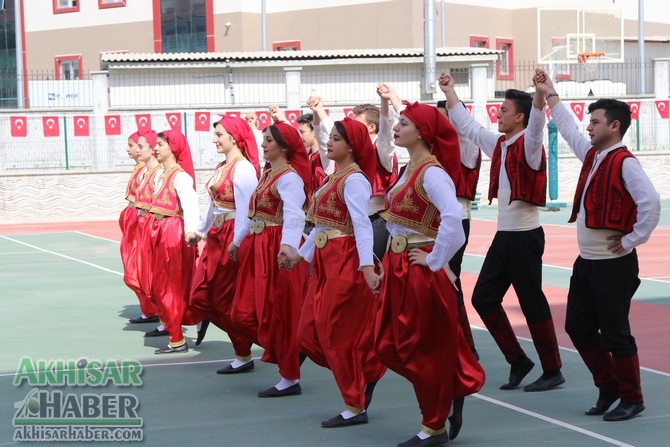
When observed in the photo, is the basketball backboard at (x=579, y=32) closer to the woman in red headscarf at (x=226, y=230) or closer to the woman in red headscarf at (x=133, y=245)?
the woman in red headscarf at (x=133, y=245)

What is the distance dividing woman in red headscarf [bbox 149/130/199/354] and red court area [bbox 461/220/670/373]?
2.73m

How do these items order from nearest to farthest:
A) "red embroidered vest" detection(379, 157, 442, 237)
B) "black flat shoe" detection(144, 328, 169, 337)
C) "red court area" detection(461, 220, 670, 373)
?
"red embroidered vest" detection(379, 157, 442, 237), "red court area" detection(461, 220, 670, 373), "black flat shoe" detection(144, 328, 169, 337)

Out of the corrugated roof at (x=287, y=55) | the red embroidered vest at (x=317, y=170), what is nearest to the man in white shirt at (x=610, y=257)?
the red embroidered vest at (x=317, y=170)

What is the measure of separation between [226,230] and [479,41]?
37412 millimetres

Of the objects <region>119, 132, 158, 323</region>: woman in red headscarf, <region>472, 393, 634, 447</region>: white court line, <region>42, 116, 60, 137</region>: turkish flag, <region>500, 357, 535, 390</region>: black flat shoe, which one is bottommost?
<region>472, 393, 634, 447</region>: white court line

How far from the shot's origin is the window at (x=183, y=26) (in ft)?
148

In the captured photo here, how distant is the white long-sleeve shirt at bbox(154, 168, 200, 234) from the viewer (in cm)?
961

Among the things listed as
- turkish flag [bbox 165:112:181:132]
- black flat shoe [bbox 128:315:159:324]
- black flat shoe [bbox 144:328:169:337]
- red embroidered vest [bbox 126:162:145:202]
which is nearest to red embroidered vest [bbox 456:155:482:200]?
black flat shoe [bbox 144:328:169:337]

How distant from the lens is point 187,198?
9805 millimetres

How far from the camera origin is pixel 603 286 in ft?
22.8

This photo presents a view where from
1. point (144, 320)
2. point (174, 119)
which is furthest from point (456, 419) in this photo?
point (174, 119)

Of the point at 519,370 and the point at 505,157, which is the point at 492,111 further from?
the point at 519,370

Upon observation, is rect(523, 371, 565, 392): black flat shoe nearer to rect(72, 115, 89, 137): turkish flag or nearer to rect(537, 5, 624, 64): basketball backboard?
rect(72, 115, 89, 137): turkish flag

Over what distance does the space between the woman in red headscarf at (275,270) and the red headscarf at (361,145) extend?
27.3 inches
